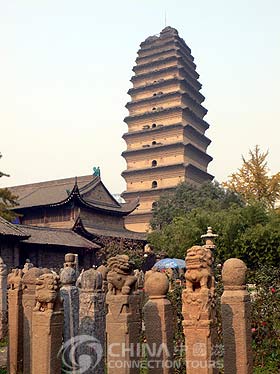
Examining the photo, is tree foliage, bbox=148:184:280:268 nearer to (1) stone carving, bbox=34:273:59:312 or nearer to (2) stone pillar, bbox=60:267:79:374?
(2) stone pillar, bbox=60:267:79:374

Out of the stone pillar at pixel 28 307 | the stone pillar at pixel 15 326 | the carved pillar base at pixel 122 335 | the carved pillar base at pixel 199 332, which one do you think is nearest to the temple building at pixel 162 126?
the stone pillar at pixel 15 326

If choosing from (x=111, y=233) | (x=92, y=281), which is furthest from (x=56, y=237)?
(x=92, y=281)

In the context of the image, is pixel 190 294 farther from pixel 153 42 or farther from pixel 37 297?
pixel 153 42

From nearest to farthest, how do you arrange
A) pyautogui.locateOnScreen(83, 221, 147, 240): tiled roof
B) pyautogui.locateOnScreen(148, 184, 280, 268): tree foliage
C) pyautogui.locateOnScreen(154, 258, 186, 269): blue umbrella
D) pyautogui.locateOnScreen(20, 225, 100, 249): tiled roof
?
pyautogui.locateOnScreen(154, 258, 186, 269): blue umbrella, pyautogui.locateOnScreen(148, 184, 280, 268): tree foliage, pyautogui.locateOnScreen(20, 225, 100, 249): tiled roof, pyautogui.locateOnScreen(83, 221, 147, 240): tiled roof

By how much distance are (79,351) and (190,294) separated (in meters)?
2.57

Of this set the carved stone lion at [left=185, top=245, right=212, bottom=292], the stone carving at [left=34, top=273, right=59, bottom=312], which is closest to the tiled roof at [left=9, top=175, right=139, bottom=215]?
the stone carving at [left=34, top=273, right=59, bottom=312]

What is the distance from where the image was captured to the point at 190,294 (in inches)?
193

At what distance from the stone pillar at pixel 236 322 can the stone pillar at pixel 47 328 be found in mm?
1934

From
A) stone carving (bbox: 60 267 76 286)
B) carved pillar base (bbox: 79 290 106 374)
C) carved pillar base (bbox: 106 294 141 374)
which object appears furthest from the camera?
stone carving (bbox: 60 267 76 286)

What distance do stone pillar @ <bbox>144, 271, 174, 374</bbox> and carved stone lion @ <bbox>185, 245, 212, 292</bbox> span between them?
1.75 ft

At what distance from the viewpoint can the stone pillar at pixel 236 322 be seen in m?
5.40

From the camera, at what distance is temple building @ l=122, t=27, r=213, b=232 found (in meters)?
38.5

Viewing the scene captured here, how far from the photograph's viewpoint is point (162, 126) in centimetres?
A: 3959

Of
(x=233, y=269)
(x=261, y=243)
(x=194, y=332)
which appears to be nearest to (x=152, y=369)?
(x=194, y=332)
